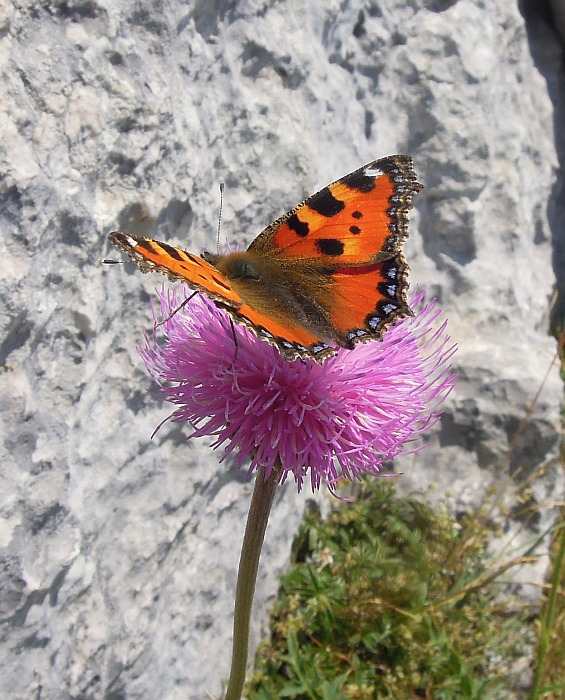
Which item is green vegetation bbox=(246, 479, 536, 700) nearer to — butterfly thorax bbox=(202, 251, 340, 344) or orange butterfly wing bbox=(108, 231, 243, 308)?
butterfly thorax bbox=(202, 251, 340, 344)

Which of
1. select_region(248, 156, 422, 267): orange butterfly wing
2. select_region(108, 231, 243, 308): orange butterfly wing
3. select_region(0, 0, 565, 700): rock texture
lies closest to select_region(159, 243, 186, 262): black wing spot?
select_region(108, 231, 243, 308): orange butterfly wing

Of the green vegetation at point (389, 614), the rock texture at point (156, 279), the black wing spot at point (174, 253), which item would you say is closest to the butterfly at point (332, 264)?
the black wing spot at point (174, 253)

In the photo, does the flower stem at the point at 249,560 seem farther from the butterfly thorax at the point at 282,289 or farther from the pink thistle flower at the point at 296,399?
the butterfly thorax at the point at 282,289

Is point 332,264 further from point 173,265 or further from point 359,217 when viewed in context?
point 173,265

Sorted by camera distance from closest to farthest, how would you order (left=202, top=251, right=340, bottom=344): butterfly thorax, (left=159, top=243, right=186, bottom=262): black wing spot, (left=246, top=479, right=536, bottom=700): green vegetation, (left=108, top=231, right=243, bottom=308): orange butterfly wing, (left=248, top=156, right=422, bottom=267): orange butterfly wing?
(left=108, top=231, right=243, bottom=308): orange butterfly wing
(left=159, top=243, right=186, bottom=262): black wing spot
(left=202, top=251, right=340, bottom=344): butterfly thorax
(left=248, top=156, right=422, bottom=267): orange butterfly wing
(left=246, top=479, right=536, bottom=700): green vegetation

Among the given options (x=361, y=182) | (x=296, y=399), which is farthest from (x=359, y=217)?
(x=296, y=399)

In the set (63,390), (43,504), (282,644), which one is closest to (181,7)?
(63,390)
